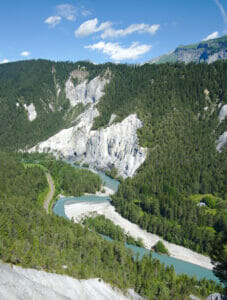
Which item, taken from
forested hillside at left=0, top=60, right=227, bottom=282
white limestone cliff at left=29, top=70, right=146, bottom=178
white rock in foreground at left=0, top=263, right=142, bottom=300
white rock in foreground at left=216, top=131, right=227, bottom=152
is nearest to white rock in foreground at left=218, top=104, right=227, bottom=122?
forested hillside at left=0, top=60, right=227, bottom=282

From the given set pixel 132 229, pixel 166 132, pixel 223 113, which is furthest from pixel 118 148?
pixel 132 229

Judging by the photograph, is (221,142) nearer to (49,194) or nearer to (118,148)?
(118,148)

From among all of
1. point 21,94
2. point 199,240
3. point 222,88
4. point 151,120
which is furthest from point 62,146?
point 199,240

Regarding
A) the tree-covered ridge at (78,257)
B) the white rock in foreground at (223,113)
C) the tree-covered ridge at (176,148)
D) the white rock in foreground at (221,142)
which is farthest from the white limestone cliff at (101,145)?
the tree-covered ridge at (78,257)

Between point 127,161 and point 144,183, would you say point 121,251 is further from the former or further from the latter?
point 127,161

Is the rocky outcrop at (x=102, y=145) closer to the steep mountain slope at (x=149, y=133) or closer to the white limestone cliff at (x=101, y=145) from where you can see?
the white limestone cliff at (x=101, y=145)

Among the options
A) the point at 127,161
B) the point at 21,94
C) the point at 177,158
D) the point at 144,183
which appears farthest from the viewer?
the point at 21,94

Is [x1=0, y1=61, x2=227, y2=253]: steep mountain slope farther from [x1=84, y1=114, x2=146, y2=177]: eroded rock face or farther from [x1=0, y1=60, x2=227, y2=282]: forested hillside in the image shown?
[x1=84, y1=114, x2=146, y2=177]: eroded rock face


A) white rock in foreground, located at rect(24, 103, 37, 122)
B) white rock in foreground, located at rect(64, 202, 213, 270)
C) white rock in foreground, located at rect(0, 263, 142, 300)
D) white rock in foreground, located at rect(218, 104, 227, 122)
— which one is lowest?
white rock in foreground, located at rect(64, 202, 213, 270)
